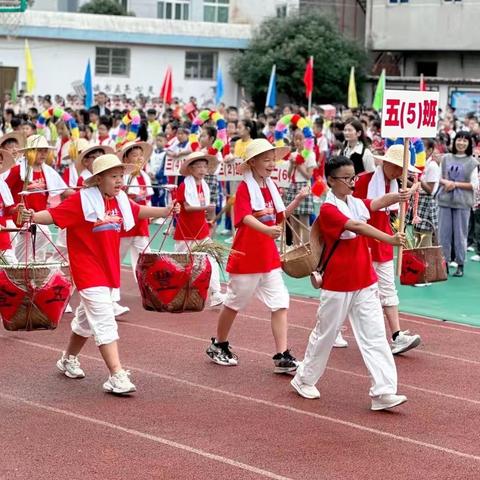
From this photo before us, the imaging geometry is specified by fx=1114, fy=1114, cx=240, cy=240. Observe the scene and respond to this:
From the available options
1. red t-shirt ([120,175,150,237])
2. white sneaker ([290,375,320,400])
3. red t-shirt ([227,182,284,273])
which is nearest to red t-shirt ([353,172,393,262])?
red t-shirt ([227,182,284,273])

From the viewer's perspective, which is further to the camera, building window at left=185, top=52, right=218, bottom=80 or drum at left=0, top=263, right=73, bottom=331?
building window at left=185, top=52, right=218, bottom=80

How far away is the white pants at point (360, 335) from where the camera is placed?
7.84 meters

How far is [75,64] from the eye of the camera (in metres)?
43.5

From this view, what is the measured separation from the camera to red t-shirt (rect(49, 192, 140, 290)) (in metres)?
8.07

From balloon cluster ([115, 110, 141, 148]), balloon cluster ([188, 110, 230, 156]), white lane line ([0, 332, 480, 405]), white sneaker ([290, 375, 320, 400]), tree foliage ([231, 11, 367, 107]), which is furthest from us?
tree foliage ([231, 11, 367, 107])

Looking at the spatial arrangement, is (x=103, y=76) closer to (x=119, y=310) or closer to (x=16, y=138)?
(x=16, y=138)

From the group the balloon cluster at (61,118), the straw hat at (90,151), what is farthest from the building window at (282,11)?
the straw hat at (90,151)

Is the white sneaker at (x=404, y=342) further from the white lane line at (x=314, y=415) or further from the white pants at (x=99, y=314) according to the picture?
the white pants at (x=99, y=314)

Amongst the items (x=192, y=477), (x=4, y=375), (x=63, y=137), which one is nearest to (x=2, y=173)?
(x=4, y=375)

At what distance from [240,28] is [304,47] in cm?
467

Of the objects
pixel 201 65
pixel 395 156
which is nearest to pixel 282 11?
pixel 201 65

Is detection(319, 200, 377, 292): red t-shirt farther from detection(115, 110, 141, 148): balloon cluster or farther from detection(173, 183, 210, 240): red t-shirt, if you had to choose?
detection(115, 110, 141, 148): balloon cluster

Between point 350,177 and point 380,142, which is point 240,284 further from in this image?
point 380,142

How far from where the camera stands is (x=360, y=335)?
7973 mm
